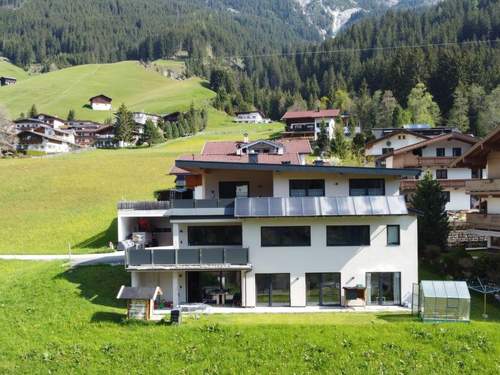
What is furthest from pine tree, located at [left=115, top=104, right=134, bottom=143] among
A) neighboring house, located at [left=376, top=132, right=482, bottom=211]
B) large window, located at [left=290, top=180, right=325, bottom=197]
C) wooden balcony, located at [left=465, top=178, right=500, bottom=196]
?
wooden balcony, located at [left=465, top=178, right=500, bottom=196]

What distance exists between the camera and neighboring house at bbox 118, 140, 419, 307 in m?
24.6

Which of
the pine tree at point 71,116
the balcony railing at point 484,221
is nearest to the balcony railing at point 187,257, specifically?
the balcony railing at point 484,221

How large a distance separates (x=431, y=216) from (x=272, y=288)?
1381 centimetres

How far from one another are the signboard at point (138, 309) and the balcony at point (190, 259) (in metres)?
2.72

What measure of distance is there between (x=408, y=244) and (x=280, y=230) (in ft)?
20.9

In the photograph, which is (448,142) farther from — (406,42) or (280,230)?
(406,42)

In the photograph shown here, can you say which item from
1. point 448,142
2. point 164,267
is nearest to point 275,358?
point 164,267

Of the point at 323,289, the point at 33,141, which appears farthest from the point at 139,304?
the point at 33,141

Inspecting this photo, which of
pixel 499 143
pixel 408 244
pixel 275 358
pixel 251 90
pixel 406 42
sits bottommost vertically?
pixel 275 358

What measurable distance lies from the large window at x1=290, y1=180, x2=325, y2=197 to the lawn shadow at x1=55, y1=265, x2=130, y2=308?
33.9ft

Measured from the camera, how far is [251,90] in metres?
184

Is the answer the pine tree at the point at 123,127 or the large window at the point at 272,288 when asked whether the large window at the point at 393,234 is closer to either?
the large window at the point at 272,288

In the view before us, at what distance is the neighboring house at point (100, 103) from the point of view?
184m

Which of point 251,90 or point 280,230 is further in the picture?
point 251,90
